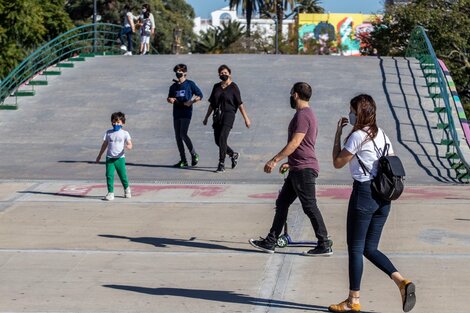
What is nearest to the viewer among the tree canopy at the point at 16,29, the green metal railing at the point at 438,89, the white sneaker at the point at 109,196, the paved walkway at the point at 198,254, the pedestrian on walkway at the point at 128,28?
the paved walkway at the point at 198,254

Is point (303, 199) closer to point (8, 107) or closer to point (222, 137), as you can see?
point (222, 137)

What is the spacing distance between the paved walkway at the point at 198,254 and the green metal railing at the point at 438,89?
95.5 inches

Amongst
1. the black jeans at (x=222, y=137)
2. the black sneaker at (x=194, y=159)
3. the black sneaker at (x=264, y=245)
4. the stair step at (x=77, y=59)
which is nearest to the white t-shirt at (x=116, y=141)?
the black jeans at (x=222, y=137)

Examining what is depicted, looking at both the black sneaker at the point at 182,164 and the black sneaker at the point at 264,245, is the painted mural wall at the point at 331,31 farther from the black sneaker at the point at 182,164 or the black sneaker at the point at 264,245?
the black sneaker at the point at 264,245

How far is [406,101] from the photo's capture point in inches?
864

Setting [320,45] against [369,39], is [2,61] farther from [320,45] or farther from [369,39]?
[320,45]

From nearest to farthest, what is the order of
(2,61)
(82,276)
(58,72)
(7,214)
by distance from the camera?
(82,276) < (7,214) < (58,72) < (2,61)

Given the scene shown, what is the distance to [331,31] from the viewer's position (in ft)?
257

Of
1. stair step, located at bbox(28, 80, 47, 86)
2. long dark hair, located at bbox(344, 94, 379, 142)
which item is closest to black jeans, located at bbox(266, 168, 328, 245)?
long dark hair, located at bbox(344, 94, 379, 142)

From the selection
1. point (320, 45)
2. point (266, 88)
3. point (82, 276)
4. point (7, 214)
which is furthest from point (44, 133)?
point (320, 45)

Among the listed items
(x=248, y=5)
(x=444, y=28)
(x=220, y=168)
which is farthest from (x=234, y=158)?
(x=248, y=5)

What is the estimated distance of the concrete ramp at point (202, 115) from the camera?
1706 cm

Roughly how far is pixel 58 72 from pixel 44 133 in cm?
555

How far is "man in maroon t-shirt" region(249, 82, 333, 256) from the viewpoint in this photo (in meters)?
10.1
